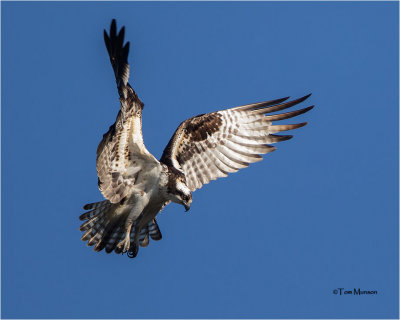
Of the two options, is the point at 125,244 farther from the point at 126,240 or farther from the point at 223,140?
the point at 223,140

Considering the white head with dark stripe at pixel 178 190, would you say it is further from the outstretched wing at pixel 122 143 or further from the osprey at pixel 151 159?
the outstretched wing at pixel 122 143

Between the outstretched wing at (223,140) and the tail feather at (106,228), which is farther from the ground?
the outstretched wing at (223,140)

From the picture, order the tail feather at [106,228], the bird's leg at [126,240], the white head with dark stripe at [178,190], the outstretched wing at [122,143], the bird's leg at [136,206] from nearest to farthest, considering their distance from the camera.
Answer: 1. the outstretched wing at [122,143]
2. the white head with dark stripe at [178,190]
3. the bird's leg at [136,206]
4. the bird's leg at [126,240]
5. the tail feather at [106,228]

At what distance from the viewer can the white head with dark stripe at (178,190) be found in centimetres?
996

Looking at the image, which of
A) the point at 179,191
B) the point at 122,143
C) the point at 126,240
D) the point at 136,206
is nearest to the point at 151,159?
the point at 122,143

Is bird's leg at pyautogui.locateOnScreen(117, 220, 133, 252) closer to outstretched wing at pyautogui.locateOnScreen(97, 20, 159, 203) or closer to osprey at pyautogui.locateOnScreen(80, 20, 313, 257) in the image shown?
osprey at pyautogui.locateOnScreen(80, 20, 313, 257)

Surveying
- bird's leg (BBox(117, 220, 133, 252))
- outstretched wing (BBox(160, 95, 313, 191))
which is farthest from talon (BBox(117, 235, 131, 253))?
outstretched wing (BBox(160, 95, 313, 191))

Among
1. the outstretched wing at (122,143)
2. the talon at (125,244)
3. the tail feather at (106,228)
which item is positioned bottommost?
the talon at (125,244)

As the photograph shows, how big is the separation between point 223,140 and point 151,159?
1.59 meters

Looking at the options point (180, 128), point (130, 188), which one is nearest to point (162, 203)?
point (130, 188)

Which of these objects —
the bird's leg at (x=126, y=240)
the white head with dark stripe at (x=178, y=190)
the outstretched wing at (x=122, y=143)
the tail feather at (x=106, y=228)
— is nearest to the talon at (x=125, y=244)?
the bird's leg at (x=126, y=240)

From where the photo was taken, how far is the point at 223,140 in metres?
11.2

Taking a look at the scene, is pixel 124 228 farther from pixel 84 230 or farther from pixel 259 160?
pixel 259 160

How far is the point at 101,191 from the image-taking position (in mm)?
9922
